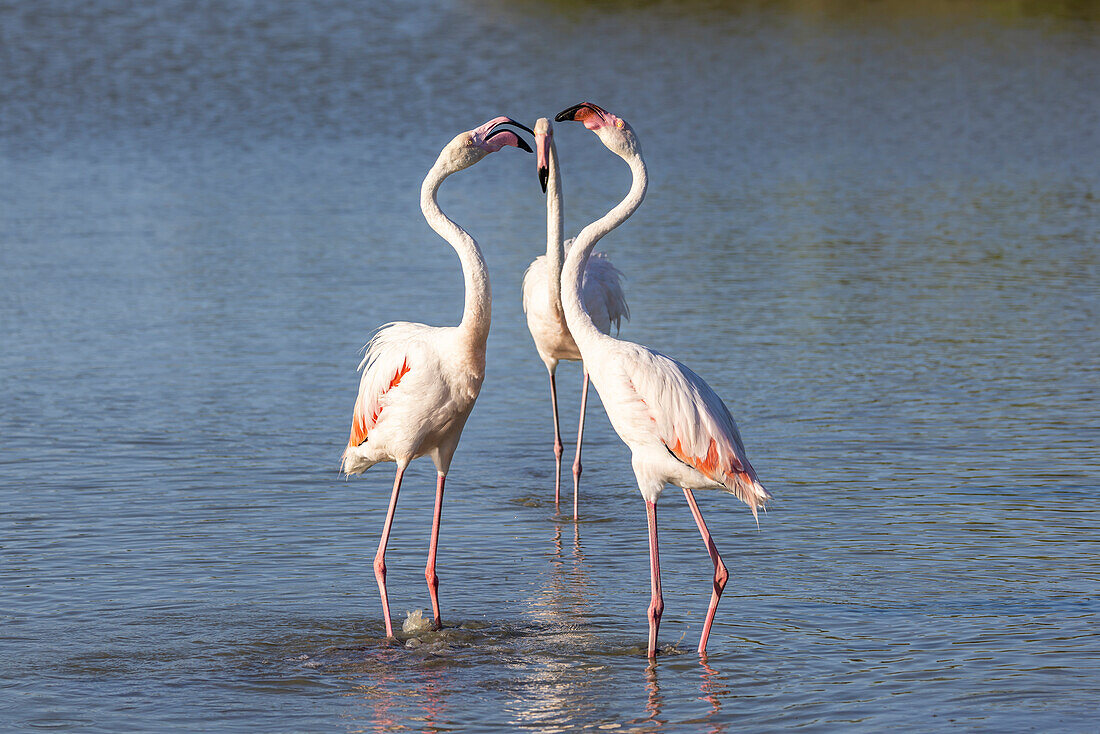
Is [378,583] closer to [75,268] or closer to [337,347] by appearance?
[337,347]

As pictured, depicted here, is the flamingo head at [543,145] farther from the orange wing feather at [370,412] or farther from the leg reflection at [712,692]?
the leg reflection at [712,692]

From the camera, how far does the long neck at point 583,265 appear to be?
6293mm

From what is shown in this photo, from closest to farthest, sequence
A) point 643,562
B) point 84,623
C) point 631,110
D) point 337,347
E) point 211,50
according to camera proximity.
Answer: point 84,623, point 643,562, point 337,347, point 631,110, point 211,50

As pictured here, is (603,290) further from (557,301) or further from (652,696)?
(652,696)

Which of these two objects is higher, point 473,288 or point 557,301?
point 473,288

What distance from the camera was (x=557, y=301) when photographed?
8172 millimetres

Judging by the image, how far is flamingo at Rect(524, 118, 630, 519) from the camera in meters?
7.80

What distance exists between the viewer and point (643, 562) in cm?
747

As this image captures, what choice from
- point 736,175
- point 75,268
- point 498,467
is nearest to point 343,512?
point 498,467

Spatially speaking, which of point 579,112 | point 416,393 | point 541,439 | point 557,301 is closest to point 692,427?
point 416,393

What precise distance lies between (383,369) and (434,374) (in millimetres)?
284

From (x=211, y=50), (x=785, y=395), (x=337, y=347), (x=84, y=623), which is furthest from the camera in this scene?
(x=211, y=50)

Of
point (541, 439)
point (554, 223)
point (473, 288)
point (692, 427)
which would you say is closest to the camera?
point (692, 427)

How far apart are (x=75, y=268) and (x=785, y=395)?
794 cm
